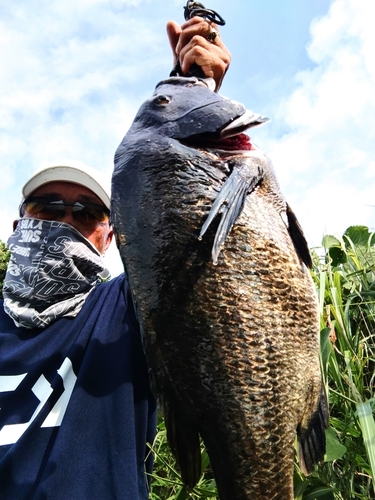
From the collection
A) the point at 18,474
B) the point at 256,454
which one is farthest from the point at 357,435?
the point at 18,474

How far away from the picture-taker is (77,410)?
1907 millimetres

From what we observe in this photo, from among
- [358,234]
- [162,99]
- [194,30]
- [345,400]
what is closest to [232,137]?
[162,99]

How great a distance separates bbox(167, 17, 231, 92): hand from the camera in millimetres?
2043

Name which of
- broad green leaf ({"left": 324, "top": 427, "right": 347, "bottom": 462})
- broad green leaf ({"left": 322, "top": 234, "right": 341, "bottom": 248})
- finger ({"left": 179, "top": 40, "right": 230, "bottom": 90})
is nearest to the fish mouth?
finger ({"left": 179, "top": 40, "right": 230, "bottom": 90})

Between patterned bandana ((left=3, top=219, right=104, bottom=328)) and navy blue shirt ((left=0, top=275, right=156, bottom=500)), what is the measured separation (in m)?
0.10

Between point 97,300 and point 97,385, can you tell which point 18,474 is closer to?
point 97,385

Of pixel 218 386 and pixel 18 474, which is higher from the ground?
pixel 218 386

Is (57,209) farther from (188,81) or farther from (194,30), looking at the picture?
(194,30)

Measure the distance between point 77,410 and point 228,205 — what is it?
1.13 metres

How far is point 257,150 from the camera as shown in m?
1.74

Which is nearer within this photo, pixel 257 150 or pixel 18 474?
pixel 257 150

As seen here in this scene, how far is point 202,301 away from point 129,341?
706mm

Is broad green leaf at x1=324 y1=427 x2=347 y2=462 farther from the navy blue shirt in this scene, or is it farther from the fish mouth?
the fish mouth

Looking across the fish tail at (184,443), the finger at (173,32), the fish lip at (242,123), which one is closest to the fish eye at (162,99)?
the fish lip at (242,123)
